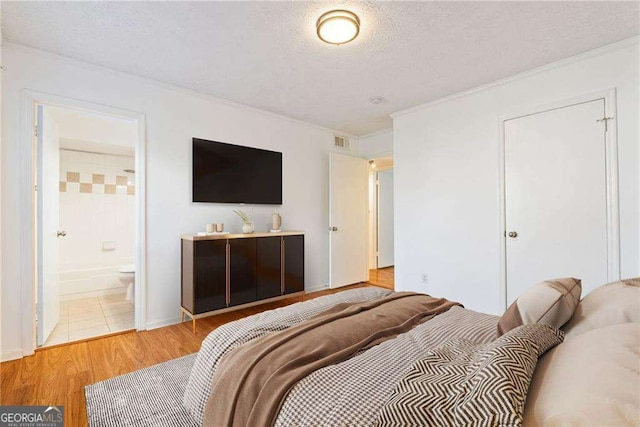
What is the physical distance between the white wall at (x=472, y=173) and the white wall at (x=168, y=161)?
4.27 ft

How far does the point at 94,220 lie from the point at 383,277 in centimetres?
496

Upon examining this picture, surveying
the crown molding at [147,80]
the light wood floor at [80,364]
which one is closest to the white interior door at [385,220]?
the crown molding at [147,80]

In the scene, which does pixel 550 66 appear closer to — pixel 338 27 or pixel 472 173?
pixel 472 173

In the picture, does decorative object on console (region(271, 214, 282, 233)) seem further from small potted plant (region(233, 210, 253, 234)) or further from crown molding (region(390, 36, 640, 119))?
crown molding (region(390, 36, 640, 119))

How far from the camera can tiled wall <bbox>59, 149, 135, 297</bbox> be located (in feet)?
13.9

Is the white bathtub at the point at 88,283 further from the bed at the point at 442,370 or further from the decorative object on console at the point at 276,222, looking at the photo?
the bed at the point at 442,370

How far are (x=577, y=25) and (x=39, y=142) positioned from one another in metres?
4.36

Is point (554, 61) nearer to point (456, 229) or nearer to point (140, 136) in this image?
point (456, 229)

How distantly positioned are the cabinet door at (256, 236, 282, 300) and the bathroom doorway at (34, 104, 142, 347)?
3.95ft

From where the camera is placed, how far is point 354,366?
1.03 m

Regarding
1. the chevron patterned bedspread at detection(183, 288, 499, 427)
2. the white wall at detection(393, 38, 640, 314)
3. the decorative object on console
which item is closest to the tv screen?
the decorative object on console

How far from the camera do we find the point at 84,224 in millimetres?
4488

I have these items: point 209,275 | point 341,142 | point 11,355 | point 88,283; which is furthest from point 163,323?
point 341,142

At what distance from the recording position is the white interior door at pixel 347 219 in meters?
4.50
